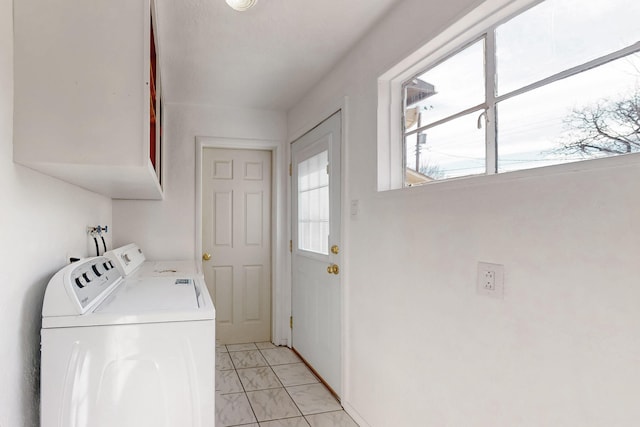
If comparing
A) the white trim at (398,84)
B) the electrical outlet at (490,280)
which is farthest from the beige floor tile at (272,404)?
the electrical outlet at (490,280)

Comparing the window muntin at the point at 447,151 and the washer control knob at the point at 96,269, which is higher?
the window muntin at the point at 447,151

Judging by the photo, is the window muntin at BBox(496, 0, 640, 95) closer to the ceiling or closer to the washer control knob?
the ceiling

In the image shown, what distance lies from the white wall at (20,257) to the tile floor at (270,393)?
1277 millimetres

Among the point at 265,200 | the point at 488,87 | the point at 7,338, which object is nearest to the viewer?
the point at 7,338

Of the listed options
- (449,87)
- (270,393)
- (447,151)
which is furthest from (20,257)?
(270,393)

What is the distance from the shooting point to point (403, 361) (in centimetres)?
188

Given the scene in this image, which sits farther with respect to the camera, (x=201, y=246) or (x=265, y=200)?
(x=265, y=200)

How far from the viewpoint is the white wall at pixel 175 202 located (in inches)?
132

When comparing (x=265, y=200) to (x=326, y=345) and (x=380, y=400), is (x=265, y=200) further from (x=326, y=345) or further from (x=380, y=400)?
(x=380, y=400)

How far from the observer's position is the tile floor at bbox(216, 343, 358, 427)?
240 centimetres

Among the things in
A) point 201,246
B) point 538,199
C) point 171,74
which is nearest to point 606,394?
point 538,199

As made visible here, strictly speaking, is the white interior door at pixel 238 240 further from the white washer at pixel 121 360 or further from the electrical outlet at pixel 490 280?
the electrical outlet at pixel 490 280

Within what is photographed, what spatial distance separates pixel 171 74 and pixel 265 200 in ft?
4.81

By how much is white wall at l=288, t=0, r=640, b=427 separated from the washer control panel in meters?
1.27
